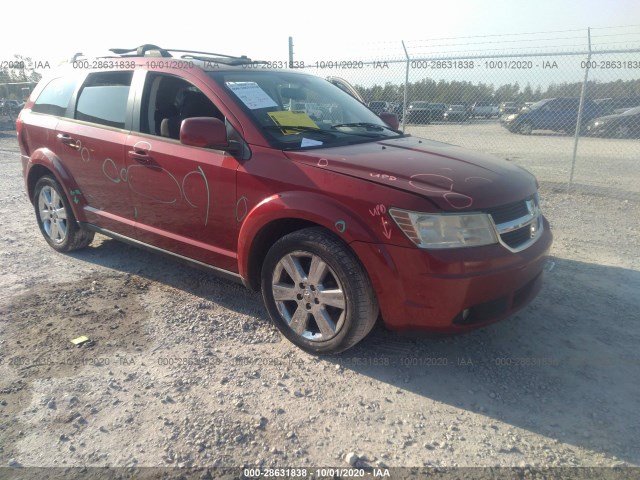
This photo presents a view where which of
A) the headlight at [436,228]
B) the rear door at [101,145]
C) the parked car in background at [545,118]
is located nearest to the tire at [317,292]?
the headlight at [436,228]

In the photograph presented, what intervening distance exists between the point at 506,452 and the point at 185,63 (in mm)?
3315

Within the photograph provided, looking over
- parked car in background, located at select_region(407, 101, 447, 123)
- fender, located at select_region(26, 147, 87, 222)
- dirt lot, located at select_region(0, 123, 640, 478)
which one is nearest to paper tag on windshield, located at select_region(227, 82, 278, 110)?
dirt lot, located at select_region(0, 123, 640, 478)

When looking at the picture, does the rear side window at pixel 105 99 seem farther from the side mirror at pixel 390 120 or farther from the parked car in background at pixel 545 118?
the parked car in background at pixel 545 118

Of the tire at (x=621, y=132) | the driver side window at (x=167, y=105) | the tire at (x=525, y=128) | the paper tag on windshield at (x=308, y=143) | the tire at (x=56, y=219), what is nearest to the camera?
the paper tag on windshield at (x=308, y=143)

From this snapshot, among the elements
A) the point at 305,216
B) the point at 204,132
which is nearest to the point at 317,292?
the point at 305,216

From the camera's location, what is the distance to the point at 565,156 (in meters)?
12.5

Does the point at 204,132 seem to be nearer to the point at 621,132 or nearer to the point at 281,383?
the point at 281,383

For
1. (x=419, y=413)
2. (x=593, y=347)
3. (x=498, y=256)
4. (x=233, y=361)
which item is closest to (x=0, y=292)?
(x=233, y=361)

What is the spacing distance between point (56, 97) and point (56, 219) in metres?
1.18

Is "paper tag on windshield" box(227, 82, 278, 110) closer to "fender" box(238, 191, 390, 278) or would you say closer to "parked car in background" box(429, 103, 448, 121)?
"fender" box(238, 191, 390, 278)

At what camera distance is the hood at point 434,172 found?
107 inches

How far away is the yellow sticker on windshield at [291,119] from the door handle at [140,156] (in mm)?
1038

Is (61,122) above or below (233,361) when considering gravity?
above

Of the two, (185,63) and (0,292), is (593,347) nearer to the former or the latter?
(185,63)
